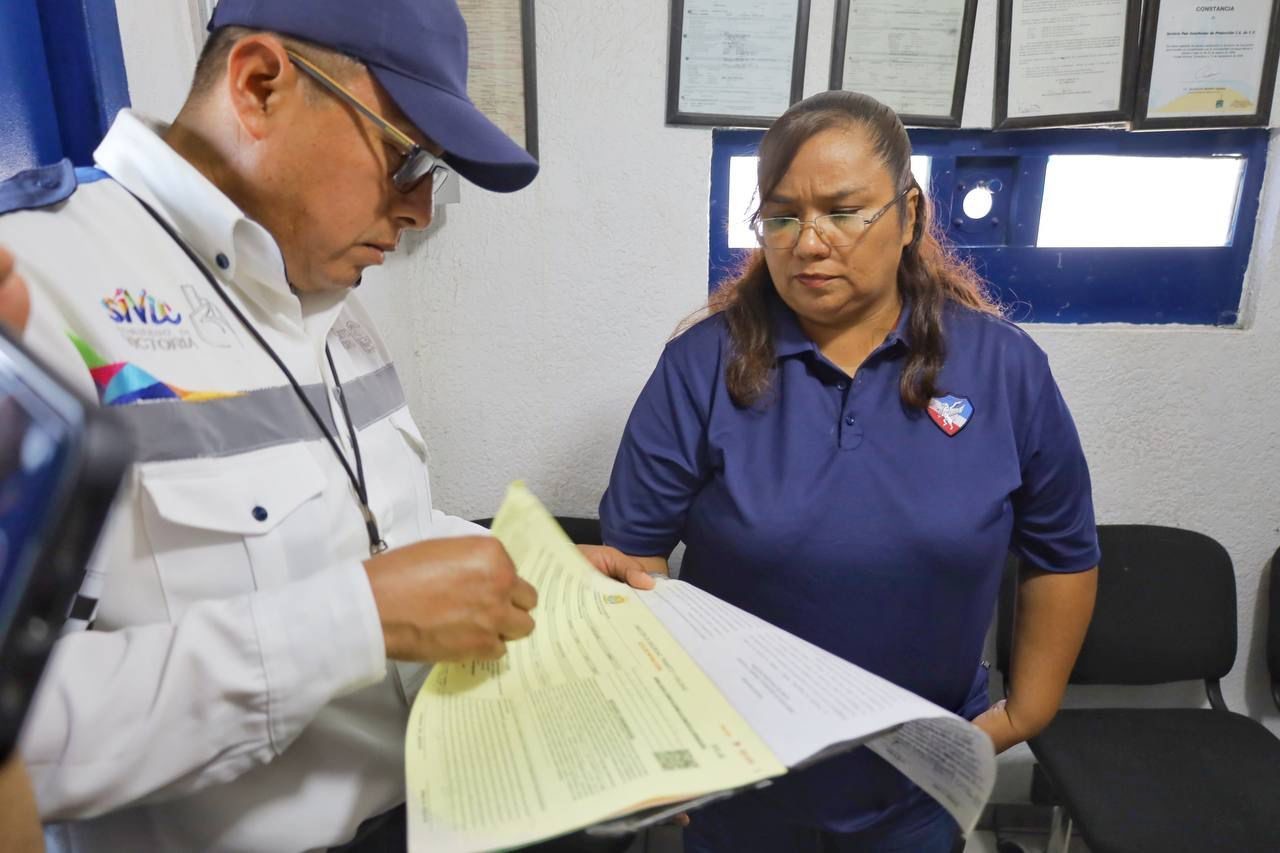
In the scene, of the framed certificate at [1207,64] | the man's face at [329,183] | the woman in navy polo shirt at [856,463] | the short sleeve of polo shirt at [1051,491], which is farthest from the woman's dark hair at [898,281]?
the framed certificate at [1207,64]

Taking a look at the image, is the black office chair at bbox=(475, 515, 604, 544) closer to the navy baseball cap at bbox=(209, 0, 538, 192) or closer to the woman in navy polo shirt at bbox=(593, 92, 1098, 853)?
the woman in navy polo shirt at bbox=(593, 92, 1098, 853)

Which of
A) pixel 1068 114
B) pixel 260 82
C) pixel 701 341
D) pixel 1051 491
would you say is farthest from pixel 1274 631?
pixel 260 82

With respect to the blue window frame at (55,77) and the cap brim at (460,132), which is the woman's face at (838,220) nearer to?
the cap brim at (460,132)

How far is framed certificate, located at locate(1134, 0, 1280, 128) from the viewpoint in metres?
1.57

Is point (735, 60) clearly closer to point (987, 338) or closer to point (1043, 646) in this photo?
point (987, 338)

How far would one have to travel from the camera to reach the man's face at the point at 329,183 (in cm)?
65

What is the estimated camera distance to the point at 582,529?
1.72 meters

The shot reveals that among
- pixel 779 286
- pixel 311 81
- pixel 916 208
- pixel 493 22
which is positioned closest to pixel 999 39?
pixel 916 208

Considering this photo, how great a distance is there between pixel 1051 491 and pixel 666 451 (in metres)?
0.59

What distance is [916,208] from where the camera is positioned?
3.67 ft

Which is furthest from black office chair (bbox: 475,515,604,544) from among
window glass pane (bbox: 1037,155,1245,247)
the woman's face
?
window glass pane (bbox: 1037,155,1245,247)

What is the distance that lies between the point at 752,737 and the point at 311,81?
682mm

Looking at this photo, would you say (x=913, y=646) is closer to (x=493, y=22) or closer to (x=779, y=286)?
(x=779, y=286)

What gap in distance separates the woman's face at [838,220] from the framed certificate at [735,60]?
65 centimetres
